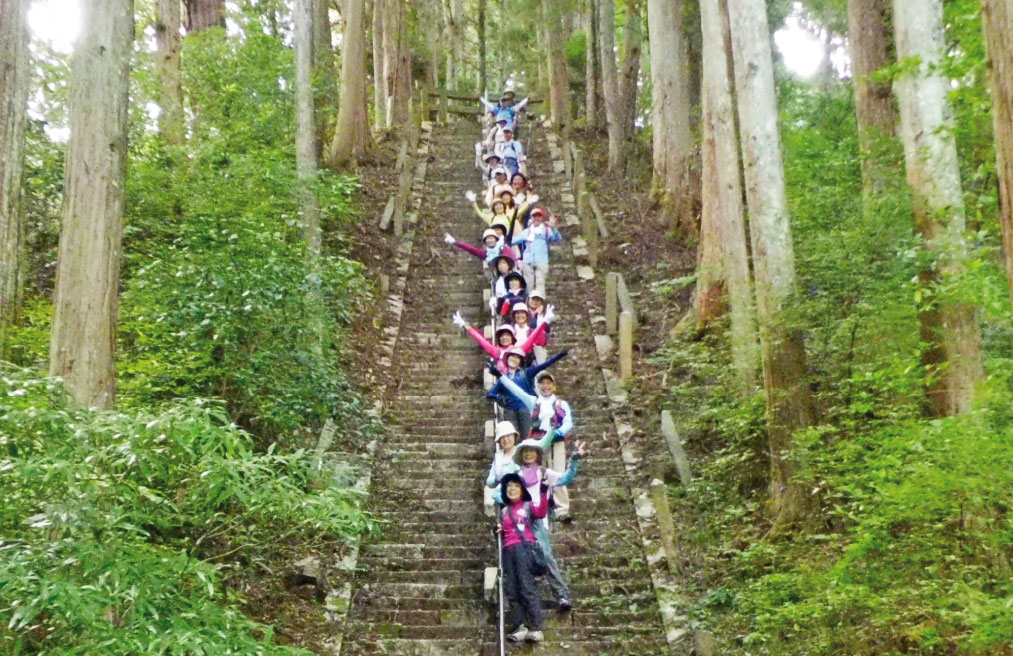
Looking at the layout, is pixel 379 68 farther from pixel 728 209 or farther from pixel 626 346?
pixel 728 209

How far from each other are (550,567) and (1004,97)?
18.4 feet

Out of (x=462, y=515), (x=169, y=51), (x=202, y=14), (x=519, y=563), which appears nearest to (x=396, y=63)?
(x=202, y=14)

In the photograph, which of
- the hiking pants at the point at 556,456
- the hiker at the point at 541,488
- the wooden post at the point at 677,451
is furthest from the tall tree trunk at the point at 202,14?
the hiker at the point at 541,488

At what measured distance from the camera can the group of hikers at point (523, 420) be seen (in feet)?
26.0

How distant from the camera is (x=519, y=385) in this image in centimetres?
1037

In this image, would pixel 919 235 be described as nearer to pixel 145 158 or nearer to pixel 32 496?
pixel 32 496

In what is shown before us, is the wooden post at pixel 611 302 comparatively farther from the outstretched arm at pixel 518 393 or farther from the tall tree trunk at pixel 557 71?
the tall tree trunk at pixel 557 71

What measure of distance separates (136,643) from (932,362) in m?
6.03

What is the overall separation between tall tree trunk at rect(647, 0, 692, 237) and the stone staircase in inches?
129

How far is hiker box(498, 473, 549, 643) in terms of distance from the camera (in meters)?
7.84

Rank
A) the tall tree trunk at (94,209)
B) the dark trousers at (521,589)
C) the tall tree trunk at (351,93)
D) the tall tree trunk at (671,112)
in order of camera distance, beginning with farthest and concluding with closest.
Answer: the tall tree trunk at (351,93) → the tall tree trunk at (671,112) → the dark trousers at (521,589) → the tall tree trunk at (94,209)

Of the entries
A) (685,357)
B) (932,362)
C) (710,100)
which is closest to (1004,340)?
(932,362)

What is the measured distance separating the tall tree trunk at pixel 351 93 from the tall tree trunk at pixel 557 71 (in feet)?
26.1

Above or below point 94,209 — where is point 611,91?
above
